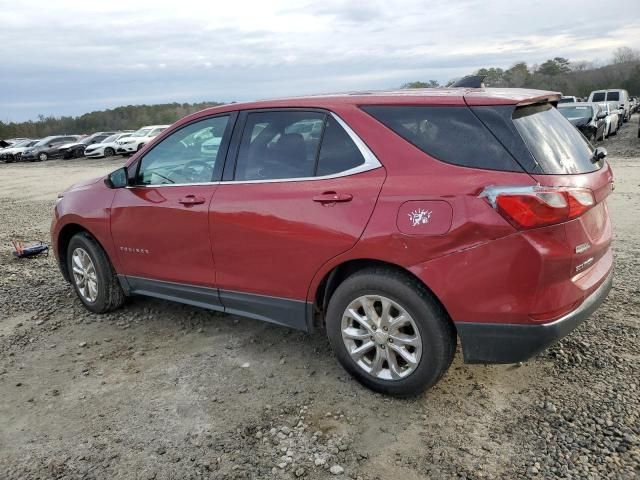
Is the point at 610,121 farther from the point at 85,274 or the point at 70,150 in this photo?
the point at 70,150

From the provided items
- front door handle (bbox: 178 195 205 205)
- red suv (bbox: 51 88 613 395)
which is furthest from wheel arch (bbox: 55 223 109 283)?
front door handle (bbox: 178 195 205 205)

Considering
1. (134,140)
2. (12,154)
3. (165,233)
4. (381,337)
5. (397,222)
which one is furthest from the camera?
(12,154)

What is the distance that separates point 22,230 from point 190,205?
23.9ft

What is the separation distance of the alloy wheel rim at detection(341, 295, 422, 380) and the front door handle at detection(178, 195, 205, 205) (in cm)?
135

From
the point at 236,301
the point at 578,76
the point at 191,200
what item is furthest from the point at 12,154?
the point at 578,76

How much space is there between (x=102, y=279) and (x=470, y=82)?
3.42m

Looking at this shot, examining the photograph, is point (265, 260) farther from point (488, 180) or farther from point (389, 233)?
point (488, 180)

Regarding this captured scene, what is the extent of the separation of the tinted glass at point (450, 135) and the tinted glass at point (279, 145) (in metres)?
0.48

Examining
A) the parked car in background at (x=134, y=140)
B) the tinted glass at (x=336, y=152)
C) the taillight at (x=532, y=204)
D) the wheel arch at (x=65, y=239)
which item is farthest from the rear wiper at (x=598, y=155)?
the parked car in background at (x=134, y=140)

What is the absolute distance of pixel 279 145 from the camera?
3668mm

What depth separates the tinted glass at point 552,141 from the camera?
287 cm

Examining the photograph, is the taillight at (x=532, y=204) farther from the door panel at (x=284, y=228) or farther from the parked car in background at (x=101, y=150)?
the parked car in background at (x=101, y=150)

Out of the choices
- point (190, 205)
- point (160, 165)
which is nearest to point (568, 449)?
point (190, 205)

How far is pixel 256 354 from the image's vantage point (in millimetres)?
4043
